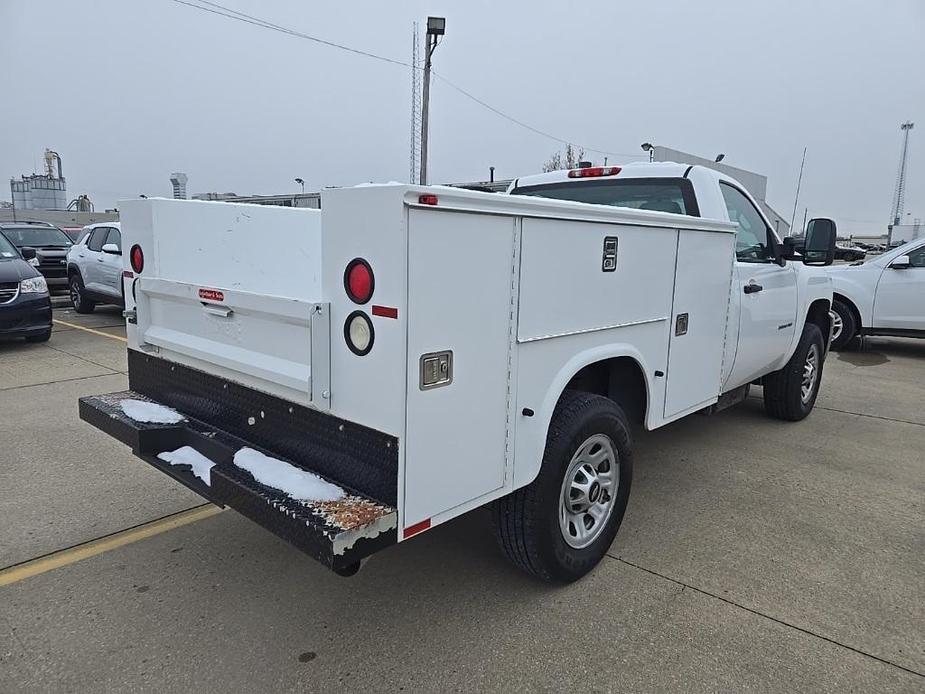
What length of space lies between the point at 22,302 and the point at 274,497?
316 inches

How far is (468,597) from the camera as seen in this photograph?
3021 millimetres

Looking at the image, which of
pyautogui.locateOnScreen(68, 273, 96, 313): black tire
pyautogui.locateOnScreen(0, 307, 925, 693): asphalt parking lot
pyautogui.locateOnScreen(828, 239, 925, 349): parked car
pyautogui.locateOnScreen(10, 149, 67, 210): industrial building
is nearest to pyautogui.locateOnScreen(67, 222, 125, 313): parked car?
pyautogui.locateOnScreen(68, 273, 96, 313): black tire

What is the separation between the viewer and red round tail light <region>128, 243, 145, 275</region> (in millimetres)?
3391

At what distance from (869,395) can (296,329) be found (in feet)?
23.2

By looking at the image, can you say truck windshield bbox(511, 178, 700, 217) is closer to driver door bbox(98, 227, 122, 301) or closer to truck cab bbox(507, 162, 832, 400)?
truck cab bbox(507, 162, 832, 400)

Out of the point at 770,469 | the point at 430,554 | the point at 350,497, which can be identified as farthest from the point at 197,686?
the point at 770,469

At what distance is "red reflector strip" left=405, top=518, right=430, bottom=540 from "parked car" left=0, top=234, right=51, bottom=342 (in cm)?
834

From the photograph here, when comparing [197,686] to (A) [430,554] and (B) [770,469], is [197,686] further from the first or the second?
(B) [770,469]

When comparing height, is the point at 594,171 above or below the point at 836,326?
above

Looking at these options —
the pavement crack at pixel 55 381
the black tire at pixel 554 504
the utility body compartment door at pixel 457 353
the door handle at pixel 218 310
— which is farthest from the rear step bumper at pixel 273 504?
the pavement crack at pixel 55 381

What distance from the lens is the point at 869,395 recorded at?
735 centimetres

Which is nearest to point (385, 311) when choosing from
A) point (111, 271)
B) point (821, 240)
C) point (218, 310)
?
point (218, 310)

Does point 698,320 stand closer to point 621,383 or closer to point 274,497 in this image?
point 621,383

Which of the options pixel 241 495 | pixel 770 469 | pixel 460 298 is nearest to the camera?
pixel 460 298
